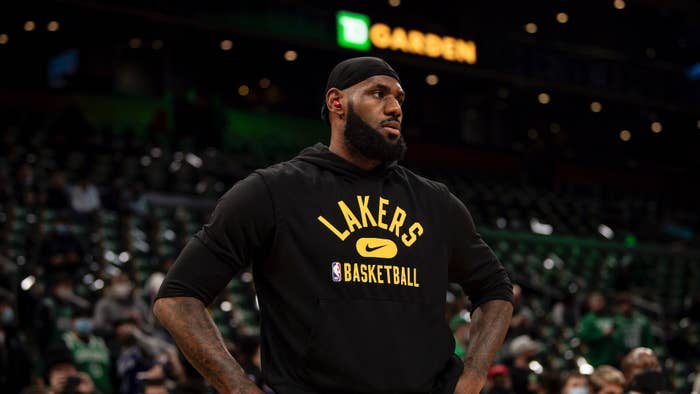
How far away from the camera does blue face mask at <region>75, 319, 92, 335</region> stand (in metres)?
8.76

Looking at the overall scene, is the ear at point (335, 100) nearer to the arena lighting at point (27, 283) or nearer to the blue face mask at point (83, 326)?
the blue face mask at point (83, 326)

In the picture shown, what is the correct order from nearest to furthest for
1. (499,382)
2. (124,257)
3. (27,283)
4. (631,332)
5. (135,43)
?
(499,382) → (27,283) → (631,332) → (124,257) → (135,43)

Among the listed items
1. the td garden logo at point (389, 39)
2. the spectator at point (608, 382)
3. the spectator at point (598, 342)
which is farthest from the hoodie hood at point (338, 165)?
the td garden logo at point (389, 39)

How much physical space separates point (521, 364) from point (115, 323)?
3.37m

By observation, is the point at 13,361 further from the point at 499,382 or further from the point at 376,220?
the point at 376,220

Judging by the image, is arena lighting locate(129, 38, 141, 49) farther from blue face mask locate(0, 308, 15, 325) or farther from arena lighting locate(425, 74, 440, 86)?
blue face mask locate(0, 308, 15, 325)

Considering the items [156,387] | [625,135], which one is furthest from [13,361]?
[625,135]

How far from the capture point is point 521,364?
27.6 ft

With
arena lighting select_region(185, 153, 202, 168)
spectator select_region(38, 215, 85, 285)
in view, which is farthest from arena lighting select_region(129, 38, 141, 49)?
spectator select_region(38, 215, 85, 285)

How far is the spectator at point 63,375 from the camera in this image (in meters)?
6.98

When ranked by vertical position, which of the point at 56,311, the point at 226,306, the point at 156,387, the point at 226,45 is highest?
the point at 156,387

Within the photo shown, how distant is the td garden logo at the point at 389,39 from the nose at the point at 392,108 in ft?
60.1

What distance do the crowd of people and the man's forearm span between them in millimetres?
4083

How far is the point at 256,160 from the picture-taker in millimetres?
19281
